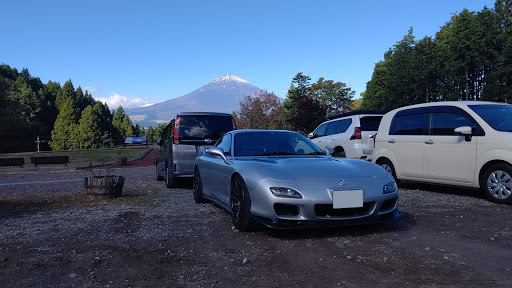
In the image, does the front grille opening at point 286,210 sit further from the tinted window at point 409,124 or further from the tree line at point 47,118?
the tree line at point 47,118

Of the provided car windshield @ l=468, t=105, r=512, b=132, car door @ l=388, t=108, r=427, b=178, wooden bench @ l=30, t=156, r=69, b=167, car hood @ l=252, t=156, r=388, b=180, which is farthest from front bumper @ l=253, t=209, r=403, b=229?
wooden bench @ l=30, t=156, r=69, b=167

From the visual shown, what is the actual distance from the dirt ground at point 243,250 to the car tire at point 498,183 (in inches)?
6.3

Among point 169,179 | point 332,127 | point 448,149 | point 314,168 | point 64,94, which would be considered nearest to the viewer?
point 314,168

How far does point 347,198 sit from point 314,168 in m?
0.59

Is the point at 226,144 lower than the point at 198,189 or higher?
higher

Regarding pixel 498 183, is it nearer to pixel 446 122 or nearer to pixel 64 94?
pixel 446 122

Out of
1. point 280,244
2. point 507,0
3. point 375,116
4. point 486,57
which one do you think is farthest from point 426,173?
point 507,0

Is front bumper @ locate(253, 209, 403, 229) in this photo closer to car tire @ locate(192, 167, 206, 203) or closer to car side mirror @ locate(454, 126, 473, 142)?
car tire @ locate(192, 167, 206, 203)

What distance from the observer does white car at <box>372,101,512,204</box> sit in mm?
6062

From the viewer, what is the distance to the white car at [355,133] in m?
9.56

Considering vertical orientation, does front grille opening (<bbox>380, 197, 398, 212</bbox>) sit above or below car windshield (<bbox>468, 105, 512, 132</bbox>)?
below

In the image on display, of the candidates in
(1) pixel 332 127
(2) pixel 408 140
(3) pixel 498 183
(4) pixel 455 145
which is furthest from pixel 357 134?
(3) pixel 498 183

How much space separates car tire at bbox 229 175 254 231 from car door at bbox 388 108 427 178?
424 centimetres

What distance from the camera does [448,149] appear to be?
6.73 m
